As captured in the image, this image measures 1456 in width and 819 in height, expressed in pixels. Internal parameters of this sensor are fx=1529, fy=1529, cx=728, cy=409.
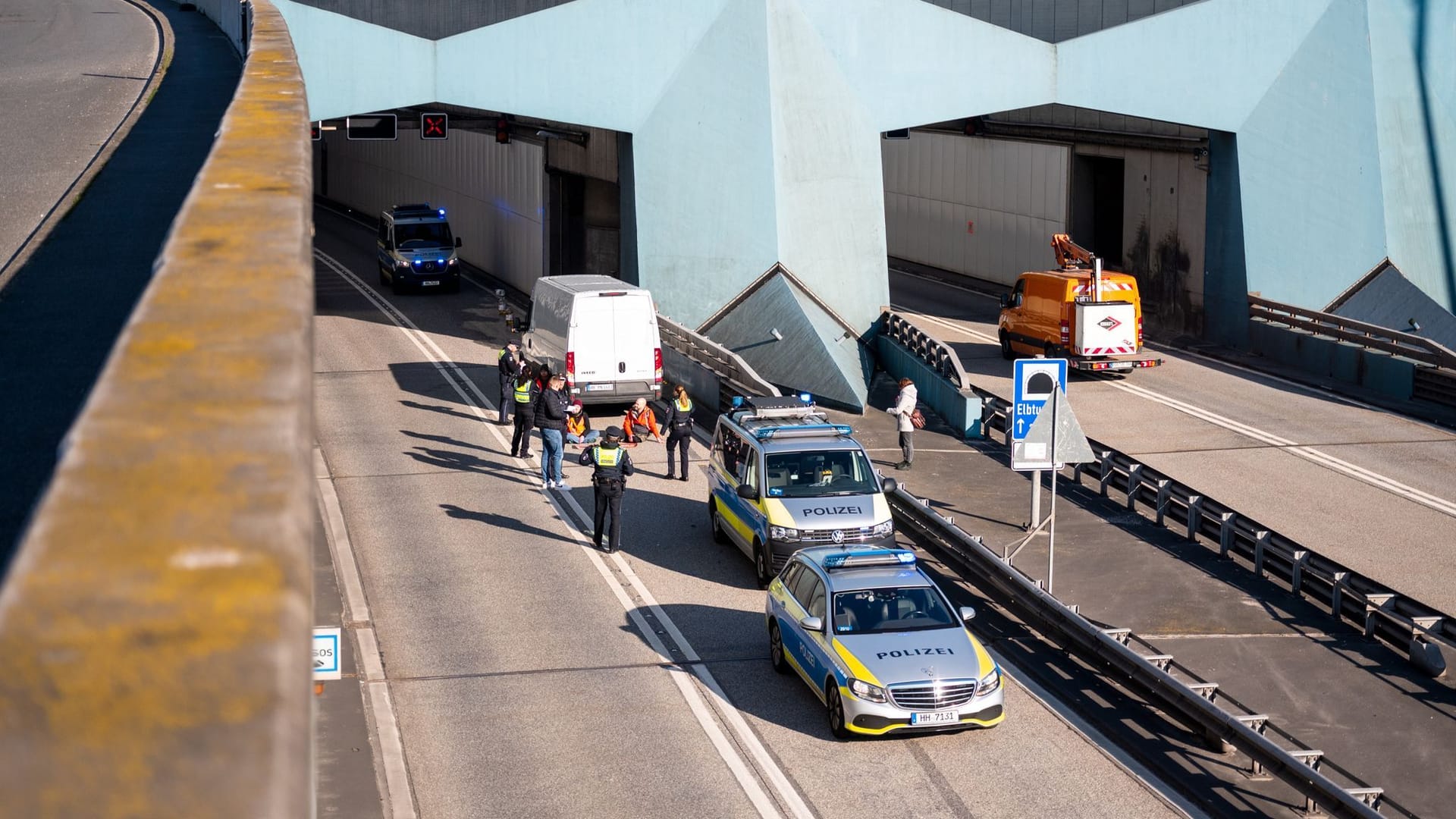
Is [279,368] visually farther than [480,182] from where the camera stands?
No

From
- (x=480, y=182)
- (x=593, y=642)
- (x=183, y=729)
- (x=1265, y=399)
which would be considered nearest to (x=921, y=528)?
(x=593, y=642)

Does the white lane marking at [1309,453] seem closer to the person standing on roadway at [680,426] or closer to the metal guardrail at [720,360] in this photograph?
the metal guardrail at [720,360]

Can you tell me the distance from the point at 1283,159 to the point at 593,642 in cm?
2776

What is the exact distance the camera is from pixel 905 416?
84.0 feet

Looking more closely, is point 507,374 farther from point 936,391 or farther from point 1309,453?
point 1309,453

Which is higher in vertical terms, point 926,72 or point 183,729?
point 926,72

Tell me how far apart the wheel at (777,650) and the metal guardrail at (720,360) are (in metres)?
10.7

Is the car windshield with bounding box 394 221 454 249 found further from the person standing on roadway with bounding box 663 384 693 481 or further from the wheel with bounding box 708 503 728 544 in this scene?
the wheel with bounding box 708 503 728 544

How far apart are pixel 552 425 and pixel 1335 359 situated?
19.9 meters

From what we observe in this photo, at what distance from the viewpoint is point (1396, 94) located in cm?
3888

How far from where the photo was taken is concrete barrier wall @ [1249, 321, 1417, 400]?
3253cm

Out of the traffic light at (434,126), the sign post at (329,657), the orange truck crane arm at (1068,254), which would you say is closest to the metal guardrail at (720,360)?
the orange truck crane arm at (1068,254)

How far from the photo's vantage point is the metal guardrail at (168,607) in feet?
4.61

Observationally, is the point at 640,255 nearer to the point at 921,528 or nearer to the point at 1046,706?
the point at 921,528
